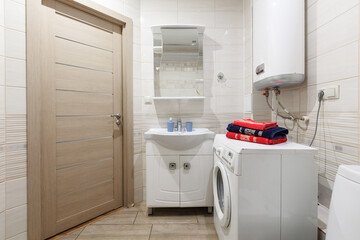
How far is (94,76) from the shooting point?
1.59 metres

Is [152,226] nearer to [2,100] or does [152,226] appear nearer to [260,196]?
[260,196]

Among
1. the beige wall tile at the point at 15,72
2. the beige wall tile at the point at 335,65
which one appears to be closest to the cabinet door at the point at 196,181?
the beige wall tile at the point at 335,65

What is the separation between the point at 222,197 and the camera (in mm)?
1275

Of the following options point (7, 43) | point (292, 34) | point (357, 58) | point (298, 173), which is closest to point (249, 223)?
point (298, 173)

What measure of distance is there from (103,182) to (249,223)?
1335mm

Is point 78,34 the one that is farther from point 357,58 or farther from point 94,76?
point 357,58

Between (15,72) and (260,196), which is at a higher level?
(15,72)

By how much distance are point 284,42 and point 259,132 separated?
602 millimetres

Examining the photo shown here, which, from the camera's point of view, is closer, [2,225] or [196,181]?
[2,225]

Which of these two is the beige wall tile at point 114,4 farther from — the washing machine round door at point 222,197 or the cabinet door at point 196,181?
the washing machine round door at point 222,197

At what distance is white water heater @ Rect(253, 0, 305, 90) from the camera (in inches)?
43.4

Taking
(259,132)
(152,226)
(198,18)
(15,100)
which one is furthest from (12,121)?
(198,18)

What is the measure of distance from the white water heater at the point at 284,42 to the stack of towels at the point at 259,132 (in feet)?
1.10

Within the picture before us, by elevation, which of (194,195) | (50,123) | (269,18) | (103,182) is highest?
(269,18)
